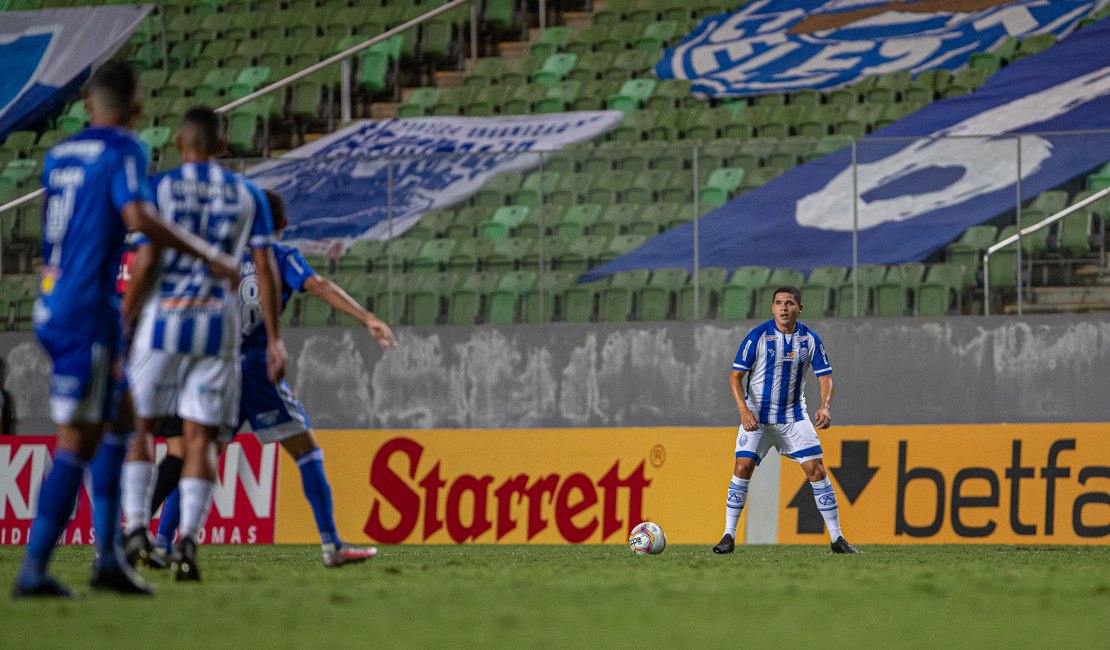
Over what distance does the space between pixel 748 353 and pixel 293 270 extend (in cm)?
464

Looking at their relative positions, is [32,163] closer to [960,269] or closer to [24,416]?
[24,416]

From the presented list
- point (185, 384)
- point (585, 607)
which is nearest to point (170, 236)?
point (185, 384)

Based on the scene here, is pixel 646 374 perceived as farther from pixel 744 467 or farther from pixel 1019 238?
pixel 744 467

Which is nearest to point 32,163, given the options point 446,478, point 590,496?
point 446,478

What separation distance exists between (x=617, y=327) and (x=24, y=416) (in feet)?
22.9

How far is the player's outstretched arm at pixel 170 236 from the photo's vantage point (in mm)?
6316

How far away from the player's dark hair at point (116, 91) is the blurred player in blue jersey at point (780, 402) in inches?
256

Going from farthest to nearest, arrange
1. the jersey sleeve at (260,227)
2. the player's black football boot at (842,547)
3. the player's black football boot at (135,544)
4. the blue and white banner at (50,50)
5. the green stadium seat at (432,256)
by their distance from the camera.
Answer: the blue and white banner at (50,50) → the green stadium seat at (432,256) → the player's black football boot at (842,547) → the player's black football boot at (135,544) → the jersey sleeve at (260,227)

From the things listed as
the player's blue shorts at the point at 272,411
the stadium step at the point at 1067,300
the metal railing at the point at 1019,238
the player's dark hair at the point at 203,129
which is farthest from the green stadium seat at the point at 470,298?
the player's dark hair at the point at 203,129

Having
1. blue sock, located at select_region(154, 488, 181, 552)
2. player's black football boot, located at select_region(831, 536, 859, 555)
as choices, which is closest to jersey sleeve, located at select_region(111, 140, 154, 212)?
blue sock, located at select_region(154, 488, 181, 552)

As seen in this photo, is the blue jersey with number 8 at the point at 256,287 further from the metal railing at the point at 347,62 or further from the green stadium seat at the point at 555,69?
the green stadium seat at the point at 555,69

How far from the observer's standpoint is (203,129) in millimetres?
7406

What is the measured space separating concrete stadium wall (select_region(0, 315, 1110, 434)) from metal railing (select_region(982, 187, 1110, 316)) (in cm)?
30

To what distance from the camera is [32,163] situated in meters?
18.7
